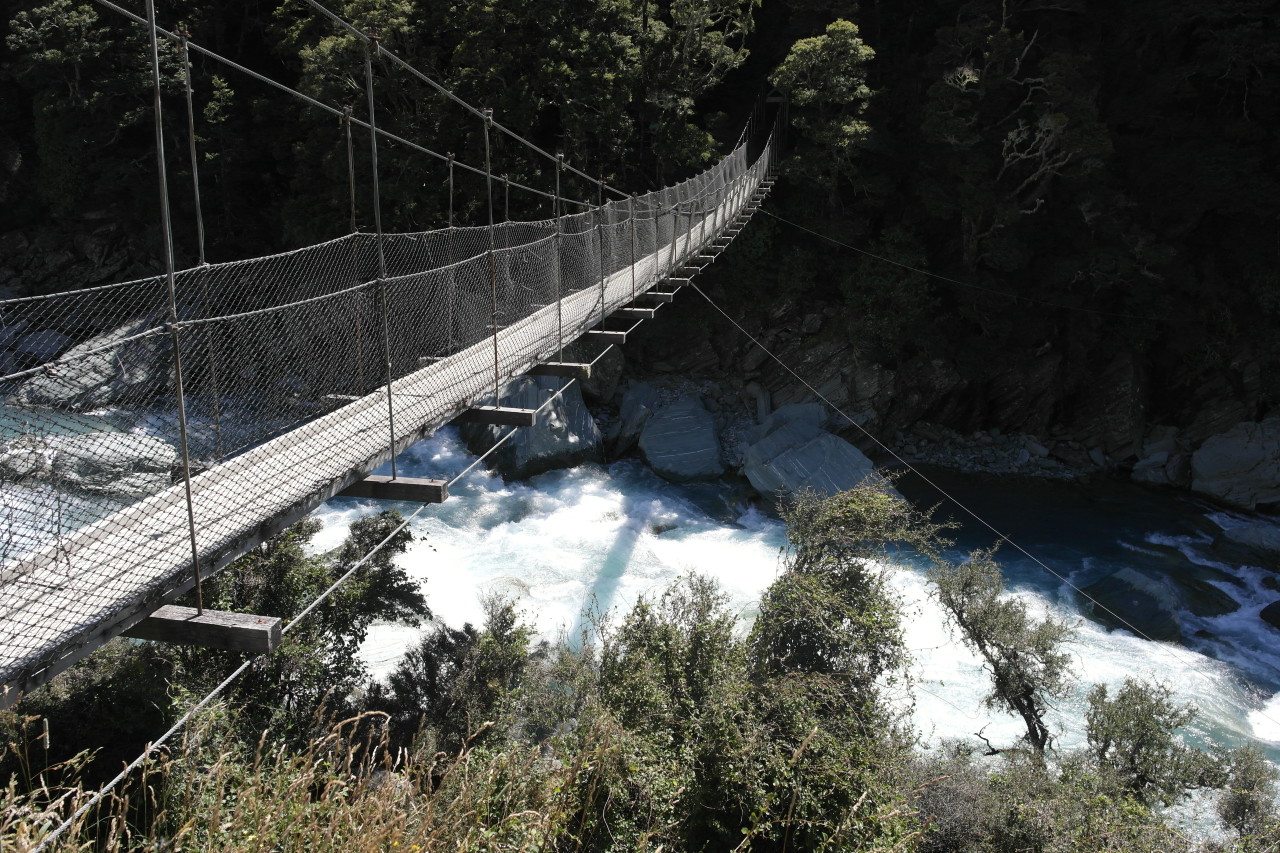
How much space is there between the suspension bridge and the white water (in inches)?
94.6

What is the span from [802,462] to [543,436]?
102 inches

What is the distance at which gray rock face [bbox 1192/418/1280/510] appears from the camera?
8.57 metres

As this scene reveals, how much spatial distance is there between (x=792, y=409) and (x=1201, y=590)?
4.09 meters

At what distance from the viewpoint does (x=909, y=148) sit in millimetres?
9766

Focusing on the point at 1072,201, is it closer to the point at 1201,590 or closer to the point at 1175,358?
the point at 1175,358

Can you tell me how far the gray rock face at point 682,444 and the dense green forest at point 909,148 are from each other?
1.90 meters

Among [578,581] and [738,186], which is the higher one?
[738,186]

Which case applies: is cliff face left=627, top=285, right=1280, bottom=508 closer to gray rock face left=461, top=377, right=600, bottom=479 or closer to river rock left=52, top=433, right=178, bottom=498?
gray rock face left=461, top=377, right=600, bottom=479

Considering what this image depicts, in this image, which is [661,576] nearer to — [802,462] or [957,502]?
[802,462]

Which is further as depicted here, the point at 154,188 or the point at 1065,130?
the point at 154,188

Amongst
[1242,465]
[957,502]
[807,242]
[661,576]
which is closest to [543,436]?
[661,576]

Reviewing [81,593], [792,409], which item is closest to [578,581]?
[792,409]

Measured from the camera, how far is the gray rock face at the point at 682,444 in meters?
8.93

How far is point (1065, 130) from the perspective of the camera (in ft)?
27.6
